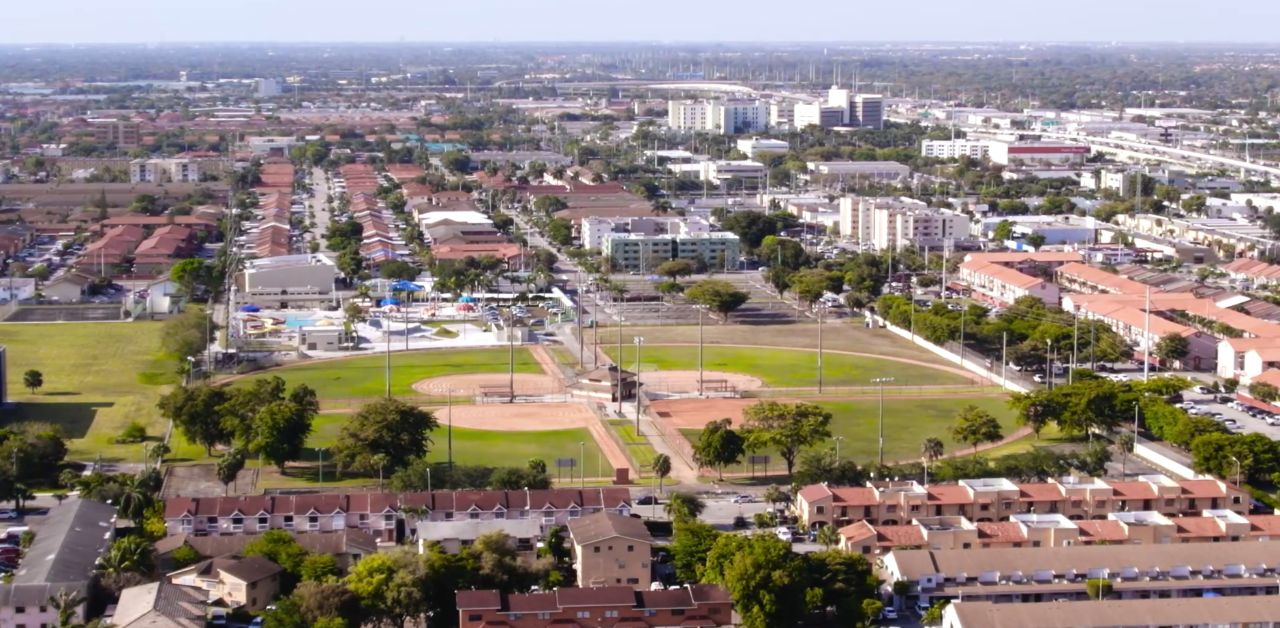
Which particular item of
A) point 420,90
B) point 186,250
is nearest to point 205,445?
point 186,250

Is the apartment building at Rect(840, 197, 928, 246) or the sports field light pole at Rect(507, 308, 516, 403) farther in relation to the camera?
the apartment building at Rect(840, 197, 928, 246)

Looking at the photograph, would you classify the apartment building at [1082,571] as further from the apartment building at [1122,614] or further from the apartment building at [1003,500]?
the apartment building at [1003,500]

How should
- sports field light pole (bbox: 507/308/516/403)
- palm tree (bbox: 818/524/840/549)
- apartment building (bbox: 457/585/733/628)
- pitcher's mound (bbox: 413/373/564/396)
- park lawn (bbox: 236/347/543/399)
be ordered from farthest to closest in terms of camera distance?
park lawn (bbox: 236/347/543/399)
pitcher's mound (bbox: 413/373/564/396)
sports field light pole (bbox: 507/308/516/403)
palm tree (bbox: 818/524/840/549)
apartment building (bbox: 457/585/733/628)

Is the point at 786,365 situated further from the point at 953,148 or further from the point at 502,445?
the point at 953,148

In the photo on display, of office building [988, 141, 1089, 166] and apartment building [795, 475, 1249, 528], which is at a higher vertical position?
office building [988, 141, 1089, 166]

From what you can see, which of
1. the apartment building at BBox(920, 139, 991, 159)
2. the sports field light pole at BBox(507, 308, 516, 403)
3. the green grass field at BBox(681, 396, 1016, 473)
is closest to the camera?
the green grass field at BBox(681, 396, 1016, 473)

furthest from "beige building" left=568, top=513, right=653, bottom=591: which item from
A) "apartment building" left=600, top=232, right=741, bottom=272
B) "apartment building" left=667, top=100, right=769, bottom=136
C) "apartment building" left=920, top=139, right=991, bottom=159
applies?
"apartment building" left=667, top=100, right=769, bottom=136

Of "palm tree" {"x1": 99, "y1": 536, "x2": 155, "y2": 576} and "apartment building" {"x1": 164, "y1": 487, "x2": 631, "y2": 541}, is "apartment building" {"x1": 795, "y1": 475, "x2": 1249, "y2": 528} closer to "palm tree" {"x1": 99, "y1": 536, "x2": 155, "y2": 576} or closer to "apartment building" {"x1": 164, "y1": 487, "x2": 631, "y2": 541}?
"apartment building" {"x1": 164, "y1": 487, "x2": 631, "y2": 541}

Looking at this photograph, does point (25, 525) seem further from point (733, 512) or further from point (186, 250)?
point (186, 250)
